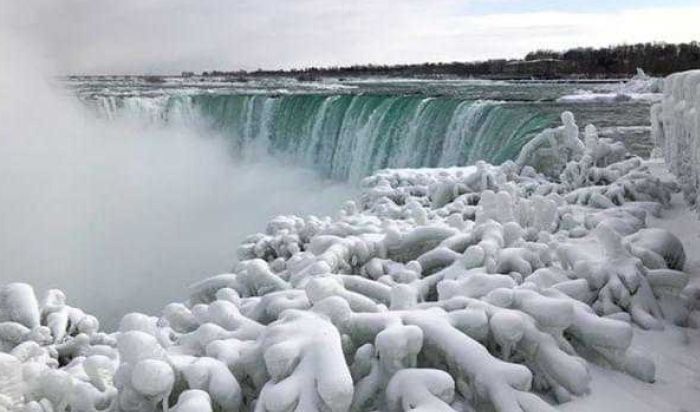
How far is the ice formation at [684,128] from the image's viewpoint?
433cm

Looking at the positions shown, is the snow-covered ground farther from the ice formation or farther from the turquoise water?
the turquoise water

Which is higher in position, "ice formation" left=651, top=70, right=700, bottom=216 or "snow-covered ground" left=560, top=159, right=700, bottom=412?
"ice formation" left=651, top=70, right=700, bottom=216

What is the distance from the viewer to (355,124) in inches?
709

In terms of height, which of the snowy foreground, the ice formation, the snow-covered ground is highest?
the ice formation

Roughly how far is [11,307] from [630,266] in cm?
316

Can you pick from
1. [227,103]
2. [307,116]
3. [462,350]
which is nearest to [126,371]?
[462,350]

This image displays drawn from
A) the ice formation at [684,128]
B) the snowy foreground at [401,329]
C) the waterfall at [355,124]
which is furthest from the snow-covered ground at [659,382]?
the waterfall at [355,124]

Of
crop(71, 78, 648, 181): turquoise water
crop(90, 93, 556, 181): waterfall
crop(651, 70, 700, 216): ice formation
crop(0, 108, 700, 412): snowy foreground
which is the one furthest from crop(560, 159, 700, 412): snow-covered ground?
crop(71, 78, 648, 181): turquoise water

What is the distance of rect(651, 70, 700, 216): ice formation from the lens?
4328mm

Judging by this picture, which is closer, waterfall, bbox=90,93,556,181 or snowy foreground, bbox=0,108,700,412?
snowy foreground, bbox=0,108,700,412

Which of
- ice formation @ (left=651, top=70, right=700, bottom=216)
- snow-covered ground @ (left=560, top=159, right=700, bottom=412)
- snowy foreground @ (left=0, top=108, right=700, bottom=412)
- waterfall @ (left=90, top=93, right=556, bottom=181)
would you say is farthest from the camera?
waterfall @ (left=90, top=93, right=556, bottom=181)

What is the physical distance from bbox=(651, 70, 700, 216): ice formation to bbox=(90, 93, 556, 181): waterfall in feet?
24.3

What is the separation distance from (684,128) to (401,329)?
310cm

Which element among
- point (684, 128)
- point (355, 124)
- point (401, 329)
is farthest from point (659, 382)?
point (355, 124)
